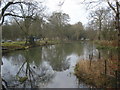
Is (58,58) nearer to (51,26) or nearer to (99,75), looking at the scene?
(99,75)

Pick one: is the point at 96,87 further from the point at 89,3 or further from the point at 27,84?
the point at 89,3

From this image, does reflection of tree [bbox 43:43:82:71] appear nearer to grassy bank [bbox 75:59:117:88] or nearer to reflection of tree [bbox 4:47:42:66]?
reflection of tree [bbox 4:47:42:66]

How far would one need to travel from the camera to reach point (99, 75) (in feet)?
25.9

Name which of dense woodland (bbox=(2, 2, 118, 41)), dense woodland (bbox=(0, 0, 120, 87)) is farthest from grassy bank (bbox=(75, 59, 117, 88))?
dense woodland (bbox=(2, 2, 118, 41))

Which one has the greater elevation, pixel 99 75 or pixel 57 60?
pixel 99 75

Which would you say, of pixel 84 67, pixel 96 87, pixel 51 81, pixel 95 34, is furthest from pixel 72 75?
pixel 95 34

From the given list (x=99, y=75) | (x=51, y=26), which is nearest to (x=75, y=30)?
(x=51, y=26)

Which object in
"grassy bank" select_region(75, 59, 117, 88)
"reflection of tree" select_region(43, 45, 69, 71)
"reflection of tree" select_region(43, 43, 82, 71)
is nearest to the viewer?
"grassy bank" select_region(75, 59, 117, 88)

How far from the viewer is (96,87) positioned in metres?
7.36

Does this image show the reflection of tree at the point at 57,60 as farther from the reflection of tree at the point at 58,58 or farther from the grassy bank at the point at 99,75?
the grassy bank at the point at 99,75

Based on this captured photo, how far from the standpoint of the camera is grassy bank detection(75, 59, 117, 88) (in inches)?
280

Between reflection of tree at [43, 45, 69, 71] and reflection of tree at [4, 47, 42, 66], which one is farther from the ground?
reflection of tree at [4, 47, 42, 66]

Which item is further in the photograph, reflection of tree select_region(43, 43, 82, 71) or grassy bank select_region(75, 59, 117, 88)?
reflection of tree select_region(43, 43, 82, 71)

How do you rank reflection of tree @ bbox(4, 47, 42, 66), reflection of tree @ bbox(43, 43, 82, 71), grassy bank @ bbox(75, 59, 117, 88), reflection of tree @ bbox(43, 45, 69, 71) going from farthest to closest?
reflection of tree @ bbox(4, 47, 42, 66) < reflection of tree @ bbox(43, 43, 82, 71) < reflection of tree @ bbox(43, 45, 69, 71) < grassy bank @ bbox(75, 59, 117, 88)
